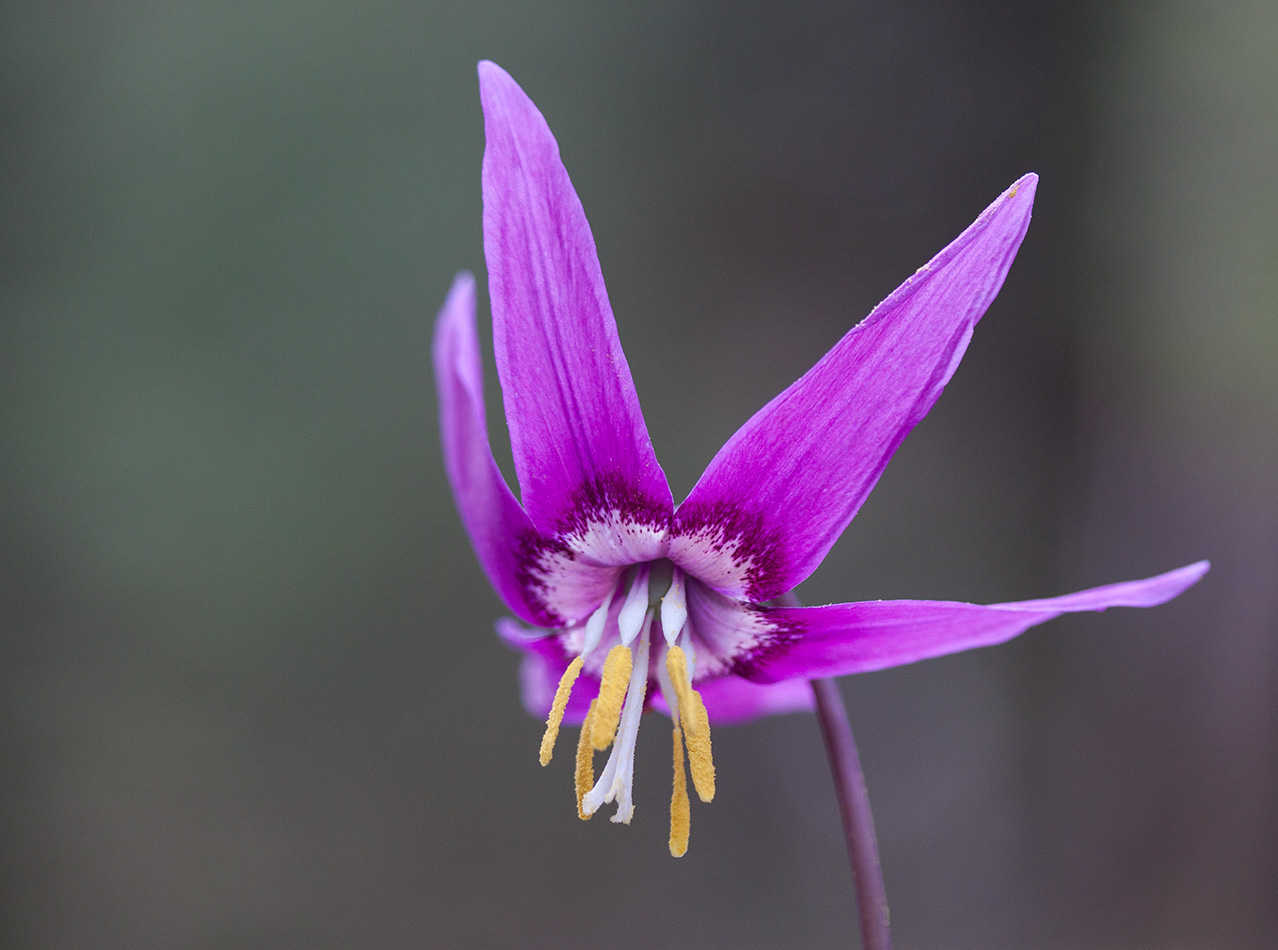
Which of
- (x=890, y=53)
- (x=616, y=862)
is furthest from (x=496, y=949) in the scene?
(x=890, y=53)

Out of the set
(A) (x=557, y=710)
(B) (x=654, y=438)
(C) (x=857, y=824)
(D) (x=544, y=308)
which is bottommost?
(C) (x=857, y=824)

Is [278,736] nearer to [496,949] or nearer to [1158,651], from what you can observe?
[496,949]

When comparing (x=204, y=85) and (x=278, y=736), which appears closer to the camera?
(x=204, y=85)

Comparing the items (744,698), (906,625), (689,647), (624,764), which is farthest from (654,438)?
(906,625)

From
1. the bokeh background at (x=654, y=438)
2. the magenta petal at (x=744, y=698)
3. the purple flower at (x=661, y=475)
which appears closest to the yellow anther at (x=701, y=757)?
the purple flower at (x=661, y=475)

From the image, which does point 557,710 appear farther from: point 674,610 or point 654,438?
point 654,438

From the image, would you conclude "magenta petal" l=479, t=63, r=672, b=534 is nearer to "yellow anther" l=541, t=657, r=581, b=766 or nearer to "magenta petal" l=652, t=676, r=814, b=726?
"yellow anther" l=541, t=657, r=581, b=766
